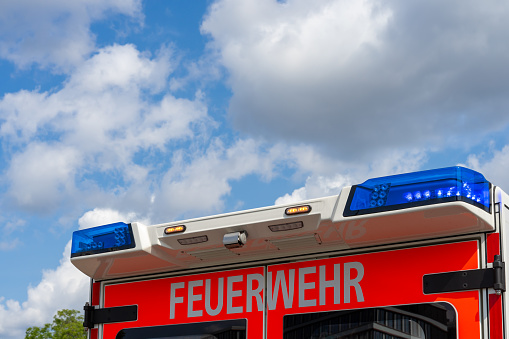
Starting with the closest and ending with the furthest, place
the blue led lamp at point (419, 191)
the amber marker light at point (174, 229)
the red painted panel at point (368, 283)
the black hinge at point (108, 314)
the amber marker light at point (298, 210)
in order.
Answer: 1. the blue led lamp at point (419, 191)
2. the red painted panel at point (368, 283)
3. the amber marker light at point (298, 210)
4. the amber marker light at point (174, 229)
5. the black hinge at point (108, 314)

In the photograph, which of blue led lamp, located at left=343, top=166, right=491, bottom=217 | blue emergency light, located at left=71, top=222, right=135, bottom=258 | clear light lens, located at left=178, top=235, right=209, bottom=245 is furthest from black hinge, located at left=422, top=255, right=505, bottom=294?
blue emergency light, located at left=71, top=222, right=135, bottom=258

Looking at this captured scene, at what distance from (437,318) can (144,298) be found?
224 centimetres

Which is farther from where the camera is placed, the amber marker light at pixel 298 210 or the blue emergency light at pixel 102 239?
the blue emergency light at pixel 102 239

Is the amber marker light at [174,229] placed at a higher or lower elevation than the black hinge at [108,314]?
higher

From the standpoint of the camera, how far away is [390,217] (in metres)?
4.24

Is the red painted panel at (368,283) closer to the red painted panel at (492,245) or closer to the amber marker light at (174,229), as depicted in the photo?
the red painted panel at (492,245)

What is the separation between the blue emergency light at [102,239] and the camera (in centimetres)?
526

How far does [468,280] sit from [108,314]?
109 inches

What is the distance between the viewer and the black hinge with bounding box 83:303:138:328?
5430 millimetres

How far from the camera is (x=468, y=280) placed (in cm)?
410

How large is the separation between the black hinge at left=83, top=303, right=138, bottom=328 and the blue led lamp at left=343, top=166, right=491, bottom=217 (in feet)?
6.39

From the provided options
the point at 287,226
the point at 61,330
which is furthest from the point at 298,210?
the point at 61,330

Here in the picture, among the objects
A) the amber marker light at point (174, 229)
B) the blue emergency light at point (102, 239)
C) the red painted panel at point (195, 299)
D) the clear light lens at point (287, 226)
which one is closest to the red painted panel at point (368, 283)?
the red painted panel at point (195, 299)

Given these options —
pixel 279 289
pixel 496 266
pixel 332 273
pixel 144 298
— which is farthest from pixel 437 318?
pixel 144 298
